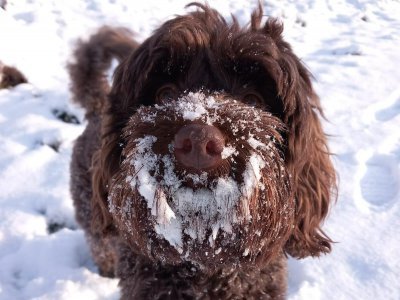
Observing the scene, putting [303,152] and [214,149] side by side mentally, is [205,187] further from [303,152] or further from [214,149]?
[303,152]

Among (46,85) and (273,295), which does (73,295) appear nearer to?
(273,295)

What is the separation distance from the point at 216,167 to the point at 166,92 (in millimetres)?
663

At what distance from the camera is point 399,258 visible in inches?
125

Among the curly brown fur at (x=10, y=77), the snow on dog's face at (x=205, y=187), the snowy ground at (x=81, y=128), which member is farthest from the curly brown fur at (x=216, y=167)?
the curly brown fur at (x=10, y=77)

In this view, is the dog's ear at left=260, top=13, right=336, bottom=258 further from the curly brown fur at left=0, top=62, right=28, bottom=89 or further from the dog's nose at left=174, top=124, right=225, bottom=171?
the curly brown fur at left=0, top=62, right=28, bottom=89

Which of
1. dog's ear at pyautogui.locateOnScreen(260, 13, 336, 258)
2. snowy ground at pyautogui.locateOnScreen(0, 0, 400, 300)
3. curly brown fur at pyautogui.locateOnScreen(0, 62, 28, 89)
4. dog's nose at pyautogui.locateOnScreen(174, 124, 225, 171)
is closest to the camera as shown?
dog's nose at pyautogui.locateOnScreen(174, 124, 225, 171)

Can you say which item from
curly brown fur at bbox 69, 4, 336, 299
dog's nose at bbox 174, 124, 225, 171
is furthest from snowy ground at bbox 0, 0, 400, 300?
dog's nose at bbox 174, 124, 225, 171

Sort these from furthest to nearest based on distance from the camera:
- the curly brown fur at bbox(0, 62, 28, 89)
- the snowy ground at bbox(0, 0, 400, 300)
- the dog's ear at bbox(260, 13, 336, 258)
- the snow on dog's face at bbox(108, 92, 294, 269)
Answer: the curly brown fur at bbox(0, 62, 28, 89) < the snowy ground at bbox(0, 0, 400, 300) < the dog's ear at bbox(260, 13, 336, 258) < the snow on dog's face at bbox(108, 92, 294, 269)

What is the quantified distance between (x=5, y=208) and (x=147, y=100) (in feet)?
7.78

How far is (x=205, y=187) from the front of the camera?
5.05 ft

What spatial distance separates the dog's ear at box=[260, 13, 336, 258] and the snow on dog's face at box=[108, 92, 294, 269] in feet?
0.50

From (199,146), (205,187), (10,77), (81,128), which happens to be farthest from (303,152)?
(10,77)

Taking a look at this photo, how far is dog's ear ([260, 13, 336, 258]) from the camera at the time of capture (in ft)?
6.44

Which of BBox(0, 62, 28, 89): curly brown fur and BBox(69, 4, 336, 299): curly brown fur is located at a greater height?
BBox(69, 4, 336, 299): curly brown fur
